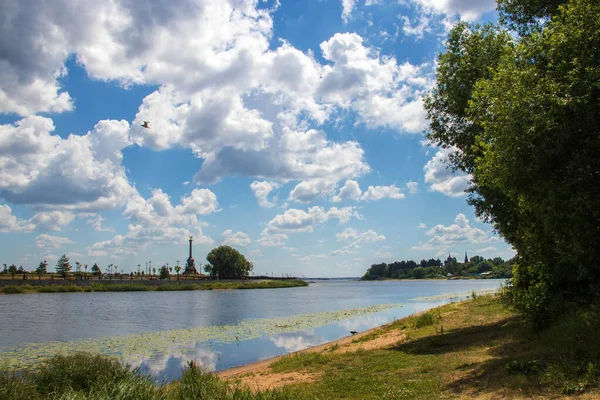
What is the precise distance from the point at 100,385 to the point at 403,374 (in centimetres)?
1014

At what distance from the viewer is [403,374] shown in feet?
49.5

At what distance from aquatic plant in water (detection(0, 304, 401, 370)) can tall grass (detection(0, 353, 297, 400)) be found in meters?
8.10

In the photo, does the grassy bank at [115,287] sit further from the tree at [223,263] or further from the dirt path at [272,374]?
the dirt path at [272,374]

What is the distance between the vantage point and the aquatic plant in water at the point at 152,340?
25.9 meters

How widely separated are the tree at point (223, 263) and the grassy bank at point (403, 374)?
17322cm

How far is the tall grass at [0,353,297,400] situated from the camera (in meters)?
9.59

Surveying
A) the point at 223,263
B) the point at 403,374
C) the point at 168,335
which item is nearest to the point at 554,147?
the point at 403,374

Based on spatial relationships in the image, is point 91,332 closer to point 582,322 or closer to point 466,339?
point 466,339

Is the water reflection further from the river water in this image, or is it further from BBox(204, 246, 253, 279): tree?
BBox(204, 246, 253, 279): tree

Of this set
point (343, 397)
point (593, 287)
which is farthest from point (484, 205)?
point (343, 397)

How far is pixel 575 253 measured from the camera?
12.5m

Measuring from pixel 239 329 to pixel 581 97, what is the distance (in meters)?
35.2

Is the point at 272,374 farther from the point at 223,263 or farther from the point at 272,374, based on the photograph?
the point at 223,263

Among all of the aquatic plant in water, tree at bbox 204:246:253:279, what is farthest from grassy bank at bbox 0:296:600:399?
tree at bbox 204:246:253:279
